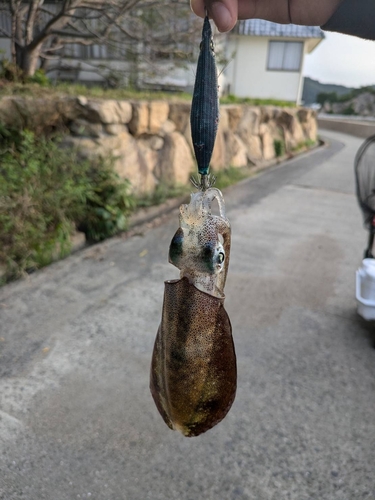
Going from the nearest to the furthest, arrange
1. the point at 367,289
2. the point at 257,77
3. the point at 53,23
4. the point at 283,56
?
the point at 367,289 → the point at 53,23 → the point at 257,77 → the point at 283,56

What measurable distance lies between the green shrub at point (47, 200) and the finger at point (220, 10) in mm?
3123

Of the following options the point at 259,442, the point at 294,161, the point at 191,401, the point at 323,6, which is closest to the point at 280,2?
the point at 323,6

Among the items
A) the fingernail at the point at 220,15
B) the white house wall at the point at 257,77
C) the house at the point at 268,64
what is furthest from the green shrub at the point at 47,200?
the white house wall at the point at 257,77

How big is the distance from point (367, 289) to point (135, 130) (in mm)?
4096

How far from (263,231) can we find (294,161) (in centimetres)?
696

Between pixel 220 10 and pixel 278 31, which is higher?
pixel 278 31

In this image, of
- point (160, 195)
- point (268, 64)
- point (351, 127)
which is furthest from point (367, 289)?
point (351, 127)

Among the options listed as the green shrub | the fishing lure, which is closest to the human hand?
the fishing lure

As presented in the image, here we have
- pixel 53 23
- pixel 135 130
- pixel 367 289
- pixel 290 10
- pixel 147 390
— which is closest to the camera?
pixel 290 10

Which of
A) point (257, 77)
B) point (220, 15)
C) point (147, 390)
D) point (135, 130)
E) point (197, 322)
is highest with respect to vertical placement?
point (257, 77)

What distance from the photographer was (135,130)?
20.7ft

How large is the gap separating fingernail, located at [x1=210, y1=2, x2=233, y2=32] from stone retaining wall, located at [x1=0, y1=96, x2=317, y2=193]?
3.92m

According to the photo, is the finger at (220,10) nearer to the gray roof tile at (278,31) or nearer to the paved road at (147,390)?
the paved road at (147,390)

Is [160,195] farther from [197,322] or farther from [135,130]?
[197,322]
